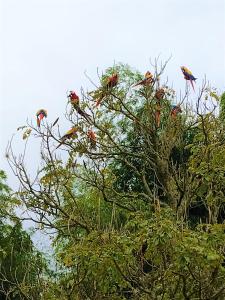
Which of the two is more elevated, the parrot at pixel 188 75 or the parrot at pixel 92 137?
the parrot at pixel 188 75

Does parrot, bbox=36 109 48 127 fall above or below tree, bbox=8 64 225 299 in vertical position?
above

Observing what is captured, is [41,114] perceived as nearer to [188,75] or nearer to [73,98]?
[73,98]

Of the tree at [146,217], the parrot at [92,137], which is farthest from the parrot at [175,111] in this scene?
the parrot at [92,137]

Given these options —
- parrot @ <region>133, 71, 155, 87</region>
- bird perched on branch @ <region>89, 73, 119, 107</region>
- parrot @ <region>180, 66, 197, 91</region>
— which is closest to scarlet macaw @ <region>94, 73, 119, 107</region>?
bird perched on branch @ <region>89, 73, 119, 107</region>

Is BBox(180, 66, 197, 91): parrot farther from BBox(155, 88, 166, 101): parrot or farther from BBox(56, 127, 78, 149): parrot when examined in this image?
BBox(56, 127, 78, 149): parrot

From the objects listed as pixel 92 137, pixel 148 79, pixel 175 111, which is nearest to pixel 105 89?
pixel 148 79

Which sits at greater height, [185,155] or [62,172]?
[185,155]

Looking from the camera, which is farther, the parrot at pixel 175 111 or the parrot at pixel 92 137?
the parrot at pixel 92 137

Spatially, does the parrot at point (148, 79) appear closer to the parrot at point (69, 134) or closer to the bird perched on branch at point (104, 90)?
the bird perched on branch at point (104, 90)

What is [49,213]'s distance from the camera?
7.56m

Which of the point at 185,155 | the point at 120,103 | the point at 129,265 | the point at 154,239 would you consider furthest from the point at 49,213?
the point at 185,155

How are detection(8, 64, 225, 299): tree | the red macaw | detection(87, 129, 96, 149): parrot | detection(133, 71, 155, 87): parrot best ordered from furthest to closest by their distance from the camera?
detection(87, 129, 96, 149): parrot
detection(133, 71, 155, 87): parrot
the red macaw
detection(8, 64, 225, 299): tree

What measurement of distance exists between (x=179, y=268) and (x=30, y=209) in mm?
3499

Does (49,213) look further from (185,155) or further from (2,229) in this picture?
(185,155)
